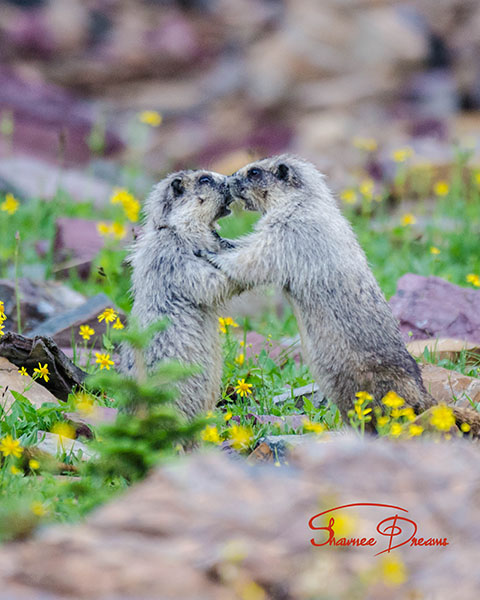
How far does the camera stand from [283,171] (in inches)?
232

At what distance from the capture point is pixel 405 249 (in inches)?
345

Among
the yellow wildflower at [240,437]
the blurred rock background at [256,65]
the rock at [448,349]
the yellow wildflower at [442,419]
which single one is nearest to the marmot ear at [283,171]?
the rock at [448,349]

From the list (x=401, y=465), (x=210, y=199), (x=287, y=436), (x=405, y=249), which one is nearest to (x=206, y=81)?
(x=405, y=249)

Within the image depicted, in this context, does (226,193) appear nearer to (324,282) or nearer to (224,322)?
(224,322)

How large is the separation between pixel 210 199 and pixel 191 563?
345 centimetres

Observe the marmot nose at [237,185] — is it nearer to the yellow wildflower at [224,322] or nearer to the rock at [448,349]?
the yellow wildflower at [224,322]

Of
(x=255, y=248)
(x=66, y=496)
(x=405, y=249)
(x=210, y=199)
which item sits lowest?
(x=66, y=496)

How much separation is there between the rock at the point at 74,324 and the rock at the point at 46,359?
3.27 ft

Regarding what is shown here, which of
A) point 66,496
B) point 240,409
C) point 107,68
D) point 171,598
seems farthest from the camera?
point 107,68

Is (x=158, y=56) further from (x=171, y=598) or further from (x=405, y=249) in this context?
(x=171, y=598)

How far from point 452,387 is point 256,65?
52.6 ft

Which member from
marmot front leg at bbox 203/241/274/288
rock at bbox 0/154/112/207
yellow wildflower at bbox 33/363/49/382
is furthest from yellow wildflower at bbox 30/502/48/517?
rock at bbox 0/154/112/207

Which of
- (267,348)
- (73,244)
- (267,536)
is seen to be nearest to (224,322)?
(267,348)

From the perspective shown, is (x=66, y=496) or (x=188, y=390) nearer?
(x=66, y=496)
